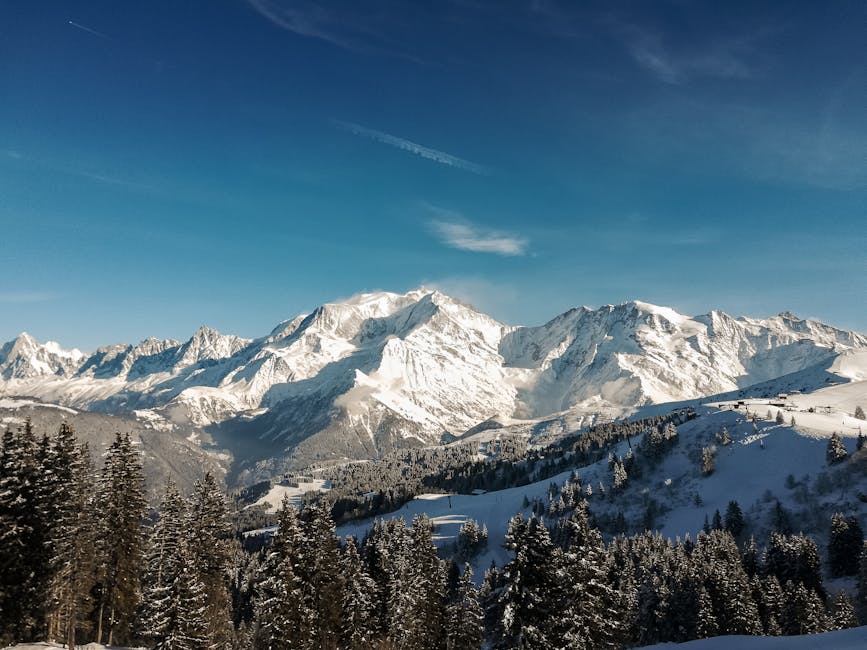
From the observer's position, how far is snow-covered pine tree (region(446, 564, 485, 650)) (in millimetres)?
56906

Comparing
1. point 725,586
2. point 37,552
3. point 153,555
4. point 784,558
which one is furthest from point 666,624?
point 37,552

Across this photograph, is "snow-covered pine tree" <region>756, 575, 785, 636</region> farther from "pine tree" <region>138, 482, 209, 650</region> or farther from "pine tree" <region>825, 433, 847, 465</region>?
"pine tree" <region>825, 433, 847, 465</region>

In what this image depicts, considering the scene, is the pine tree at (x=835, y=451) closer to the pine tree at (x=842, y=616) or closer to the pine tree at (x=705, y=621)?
the pine tree at (x=842, y=616)

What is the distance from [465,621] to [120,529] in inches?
1300

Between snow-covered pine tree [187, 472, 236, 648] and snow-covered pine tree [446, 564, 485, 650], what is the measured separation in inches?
829

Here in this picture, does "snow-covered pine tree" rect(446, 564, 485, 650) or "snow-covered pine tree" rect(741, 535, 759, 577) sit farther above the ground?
Result: "snow-covered pine tree" rect(446, 564, 485, 650)

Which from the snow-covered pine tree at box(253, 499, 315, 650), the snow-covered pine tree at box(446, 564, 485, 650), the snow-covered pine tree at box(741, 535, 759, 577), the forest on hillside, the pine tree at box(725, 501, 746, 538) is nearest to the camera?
the forest on hillside

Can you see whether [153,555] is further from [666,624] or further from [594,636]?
[666,624]

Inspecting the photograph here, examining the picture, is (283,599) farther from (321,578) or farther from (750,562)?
(750,562)

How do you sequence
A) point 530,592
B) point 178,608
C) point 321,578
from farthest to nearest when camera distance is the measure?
point 321,578
point 178,608
point 530,592

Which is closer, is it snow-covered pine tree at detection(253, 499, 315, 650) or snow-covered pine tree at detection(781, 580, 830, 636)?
snow-covered pine tree at detection(253, 499, 315, 650)

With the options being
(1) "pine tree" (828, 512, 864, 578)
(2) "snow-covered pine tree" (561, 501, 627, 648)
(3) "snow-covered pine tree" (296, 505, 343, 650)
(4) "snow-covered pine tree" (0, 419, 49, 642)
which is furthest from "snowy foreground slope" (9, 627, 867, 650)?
(1) "pine tree" (828, 512, 864, 578)

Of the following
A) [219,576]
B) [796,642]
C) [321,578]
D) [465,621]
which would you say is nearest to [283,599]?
[321,578]

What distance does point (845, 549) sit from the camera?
131 meters
